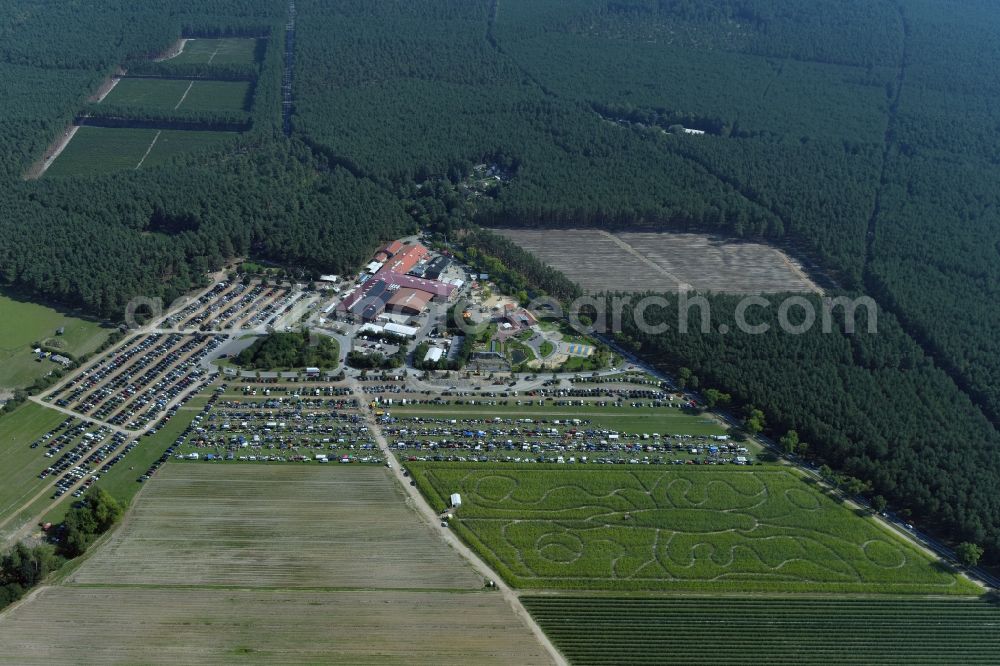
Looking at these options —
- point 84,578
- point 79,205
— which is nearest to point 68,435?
point 84,578

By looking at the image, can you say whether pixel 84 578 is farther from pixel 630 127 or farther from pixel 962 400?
pixel 630 127

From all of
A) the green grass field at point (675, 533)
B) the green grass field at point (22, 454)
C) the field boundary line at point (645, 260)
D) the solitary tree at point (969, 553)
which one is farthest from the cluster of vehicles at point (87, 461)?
the solitary tree at point (969, 553)

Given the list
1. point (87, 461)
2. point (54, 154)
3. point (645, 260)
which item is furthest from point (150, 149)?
point (645, 260)

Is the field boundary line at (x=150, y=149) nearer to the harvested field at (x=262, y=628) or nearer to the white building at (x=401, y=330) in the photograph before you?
the white building at (x=401, y=330)

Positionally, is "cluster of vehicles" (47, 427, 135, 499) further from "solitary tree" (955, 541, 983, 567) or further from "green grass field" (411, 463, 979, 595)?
"solitary tree" (955, 541, 983, 567)

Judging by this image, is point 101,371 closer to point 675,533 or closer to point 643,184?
point 675,533

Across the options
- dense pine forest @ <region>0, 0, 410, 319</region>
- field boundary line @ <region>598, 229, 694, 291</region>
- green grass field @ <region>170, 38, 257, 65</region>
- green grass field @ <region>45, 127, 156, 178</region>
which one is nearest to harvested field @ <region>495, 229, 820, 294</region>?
field boundary line @ <region>598, 229, 694, 291</region>

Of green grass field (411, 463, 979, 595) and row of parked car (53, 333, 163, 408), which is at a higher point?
row of parked car (53, 333, 163, 408)

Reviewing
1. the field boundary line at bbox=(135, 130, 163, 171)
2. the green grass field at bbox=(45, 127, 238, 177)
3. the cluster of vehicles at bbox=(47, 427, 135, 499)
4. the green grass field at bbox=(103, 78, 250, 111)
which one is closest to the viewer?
the cluster of vehicles at bbox=(47, 427, 135, 499)
